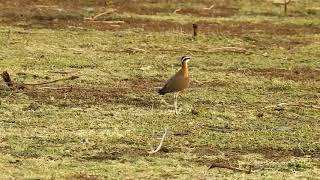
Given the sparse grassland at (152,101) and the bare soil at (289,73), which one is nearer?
the sparse grassland at (152,101)

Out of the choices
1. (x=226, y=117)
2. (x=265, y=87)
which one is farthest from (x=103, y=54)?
(x=226, y=117)

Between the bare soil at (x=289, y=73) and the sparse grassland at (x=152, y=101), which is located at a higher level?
the sparse grassland at (x=152, y=101)

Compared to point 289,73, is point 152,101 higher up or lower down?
higher up

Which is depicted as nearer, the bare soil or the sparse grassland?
the sparse grassland

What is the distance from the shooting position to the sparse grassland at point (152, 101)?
925cm

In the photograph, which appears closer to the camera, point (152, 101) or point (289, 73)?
point (152, 101)

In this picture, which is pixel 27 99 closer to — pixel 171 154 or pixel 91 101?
pixel 91 101

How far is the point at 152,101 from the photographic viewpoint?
41.4 feet

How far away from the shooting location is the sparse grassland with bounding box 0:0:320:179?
9250 millimetres

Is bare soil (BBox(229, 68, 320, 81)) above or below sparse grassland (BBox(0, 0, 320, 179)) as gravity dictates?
below

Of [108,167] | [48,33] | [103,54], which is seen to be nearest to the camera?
[108,167]

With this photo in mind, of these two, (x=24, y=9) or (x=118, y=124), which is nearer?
(x=118, y=124)

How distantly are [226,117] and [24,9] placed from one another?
13175mm

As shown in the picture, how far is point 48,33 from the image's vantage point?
64.1 feet
